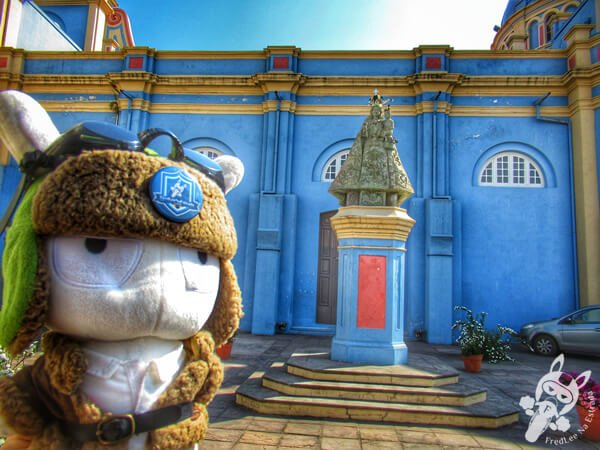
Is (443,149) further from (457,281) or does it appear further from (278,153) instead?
(278,153)

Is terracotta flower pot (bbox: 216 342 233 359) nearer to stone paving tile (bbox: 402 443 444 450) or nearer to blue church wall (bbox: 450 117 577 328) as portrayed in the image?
stone paving tile (bbox: 402 443 444 450)

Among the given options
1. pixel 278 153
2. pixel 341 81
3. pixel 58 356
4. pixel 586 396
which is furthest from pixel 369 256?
pixel 341 81

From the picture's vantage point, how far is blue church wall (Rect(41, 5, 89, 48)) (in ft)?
56.7

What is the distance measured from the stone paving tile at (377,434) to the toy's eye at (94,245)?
341 cm

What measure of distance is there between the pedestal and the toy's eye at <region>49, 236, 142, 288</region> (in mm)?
4314

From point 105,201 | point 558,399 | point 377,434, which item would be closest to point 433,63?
point 558,399

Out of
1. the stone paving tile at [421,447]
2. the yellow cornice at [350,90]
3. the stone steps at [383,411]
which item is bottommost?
the stone paving tile at [421,447]

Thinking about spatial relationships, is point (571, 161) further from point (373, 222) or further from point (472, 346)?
point (373, 222)

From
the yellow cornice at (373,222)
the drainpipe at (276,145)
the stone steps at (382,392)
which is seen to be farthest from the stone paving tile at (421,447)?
the drainpipe at (276,145)

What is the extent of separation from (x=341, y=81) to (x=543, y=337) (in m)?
8.36

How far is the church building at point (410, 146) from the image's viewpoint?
11.4 m

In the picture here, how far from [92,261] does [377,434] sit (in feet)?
11.8

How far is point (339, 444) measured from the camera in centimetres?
411

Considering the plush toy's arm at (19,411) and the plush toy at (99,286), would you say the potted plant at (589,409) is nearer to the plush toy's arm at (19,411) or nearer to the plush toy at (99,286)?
the plush toy at (99,286)
